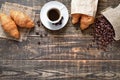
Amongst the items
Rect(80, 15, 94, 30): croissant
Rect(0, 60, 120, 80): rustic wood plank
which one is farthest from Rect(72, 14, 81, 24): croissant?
Rect(0, 60, 120, 80): rustic wood plank

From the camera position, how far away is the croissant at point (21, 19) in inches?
61.9

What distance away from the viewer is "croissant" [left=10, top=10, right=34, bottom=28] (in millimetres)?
1573

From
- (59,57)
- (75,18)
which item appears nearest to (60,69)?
(59,57)

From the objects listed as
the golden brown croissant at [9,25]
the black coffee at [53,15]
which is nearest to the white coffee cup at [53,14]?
the black coffee at [53,15]

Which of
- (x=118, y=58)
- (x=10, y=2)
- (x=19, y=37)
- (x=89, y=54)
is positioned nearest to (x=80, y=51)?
(x=89, y=54)

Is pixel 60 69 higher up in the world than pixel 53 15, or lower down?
lower down

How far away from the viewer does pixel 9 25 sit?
1.57 meters

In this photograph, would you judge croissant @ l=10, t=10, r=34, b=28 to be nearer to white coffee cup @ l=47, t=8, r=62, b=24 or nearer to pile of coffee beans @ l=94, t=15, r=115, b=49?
white coffee cup @ l=47, t=8, r=62, b=24

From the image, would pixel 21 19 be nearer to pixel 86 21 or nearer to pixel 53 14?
pixel 53 14

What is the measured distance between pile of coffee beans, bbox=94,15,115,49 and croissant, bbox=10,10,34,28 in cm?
28

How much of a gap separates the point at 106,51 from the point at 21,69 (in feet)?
1.20

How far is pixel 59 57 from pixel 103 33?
210 millimetres

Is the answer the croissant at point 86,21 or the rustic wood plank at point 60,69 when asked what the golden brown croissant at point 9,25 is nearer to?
the rustic wood plank at point 60,69

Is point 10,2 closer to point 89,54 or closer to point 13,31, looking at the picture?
point 13,31
